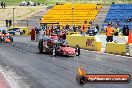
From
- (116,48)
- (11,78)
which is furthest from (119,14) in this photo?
(11,78)

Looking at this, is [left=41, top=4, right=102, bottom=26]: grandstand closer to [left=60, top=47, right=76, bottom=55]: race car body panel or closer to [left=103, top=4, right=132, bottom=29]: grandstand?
[left=103, top=4, right=132, bottom=29]: grandstand

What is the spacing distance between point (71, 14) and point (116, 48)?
48042 millimetres

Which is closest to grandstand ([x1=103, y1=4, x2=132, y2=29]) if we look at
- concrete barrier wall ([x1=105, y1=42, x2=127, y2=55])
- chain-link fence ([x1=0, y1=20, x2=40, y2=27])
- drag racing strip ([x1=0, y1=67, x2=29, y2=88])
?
chain-link fence ([x1=0, y1=20, x2=40, y2=27])

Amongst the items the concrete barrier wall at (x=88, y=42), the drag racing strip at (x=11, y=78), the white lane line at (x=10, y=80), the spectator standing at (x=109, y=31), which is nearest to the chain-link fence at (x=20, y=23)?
the concrete barrier wall at (x=88, y=42)

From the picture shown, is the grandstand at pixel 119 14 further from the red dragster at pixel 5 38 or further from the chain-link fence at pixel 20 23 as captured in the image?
the red dragster at pixel 5 38

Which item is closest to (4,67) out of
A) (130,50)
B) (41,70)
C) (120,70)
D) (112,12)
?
(41,70)

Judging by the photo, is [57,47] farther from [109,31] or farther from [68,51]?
[109,31]

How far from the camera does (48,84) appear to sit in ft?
41.5

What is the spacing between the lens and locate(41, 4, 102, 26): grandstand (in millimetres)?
69562

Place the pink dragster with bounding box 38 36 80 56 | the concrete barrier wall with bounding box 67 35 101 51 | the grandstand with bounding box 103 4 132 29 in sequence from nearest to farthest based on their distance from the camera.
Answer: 1. the pink dragster with bounding box 38 36 80 56
2. the concrete barrier wall with bounding box 67 35 101 51
3. the grandstand with bounding box 103 4 132 29

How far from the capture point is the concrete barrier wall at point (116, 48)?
24797mm

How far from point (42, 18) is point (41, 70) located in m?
56.1

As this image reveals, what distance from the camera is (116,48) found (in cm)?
2558

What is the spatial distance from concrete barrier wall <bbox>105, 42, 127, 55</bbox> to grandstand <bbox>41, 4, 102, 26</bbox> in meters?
41.5
